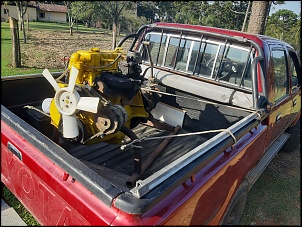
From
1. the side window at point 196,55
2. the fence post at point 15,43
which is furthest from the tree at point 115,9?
the side window at point 196,55

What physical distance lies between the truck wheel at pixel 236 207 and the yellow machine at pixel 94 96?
1194 mm

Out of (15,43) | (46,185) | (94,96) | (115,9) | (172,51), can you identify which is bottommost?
(15,43)

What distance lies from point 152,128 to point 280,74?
6.04 ft

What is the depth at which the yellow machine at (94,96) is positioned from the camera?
2.10 metres

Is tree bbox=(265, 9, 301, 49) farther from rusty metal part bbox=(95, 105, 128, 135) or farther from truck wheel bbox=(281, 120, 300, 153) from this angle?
rusty metal part bbox=(95, 105, 128, 135)

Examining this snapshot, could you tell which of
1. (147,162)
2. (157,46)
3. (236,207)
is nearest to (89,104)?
(147,162)

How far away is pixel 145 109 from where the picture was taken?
330cm

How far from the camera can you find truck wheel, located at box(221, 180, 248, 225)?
2422 mm

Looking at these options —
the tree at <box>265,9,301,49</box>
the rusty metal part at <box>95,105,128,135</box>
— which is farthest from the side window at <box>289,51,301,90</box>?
the tree at <box>265,9,301,49</box>

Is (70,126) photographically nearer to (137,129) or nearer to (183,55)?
(137,129)

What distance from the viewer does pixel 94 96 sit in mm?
2430

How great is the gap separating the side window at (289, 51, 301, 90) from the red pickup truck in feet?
0.06

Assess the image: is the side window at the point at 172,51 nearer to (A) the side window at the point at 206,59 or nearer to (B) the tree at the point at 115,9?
(A) the side window at the point at 206,59

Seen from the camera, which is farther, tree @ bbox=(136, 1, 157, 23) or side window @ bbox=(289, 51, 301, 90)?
tree @ bbox=(136, 1, 157, 23)
